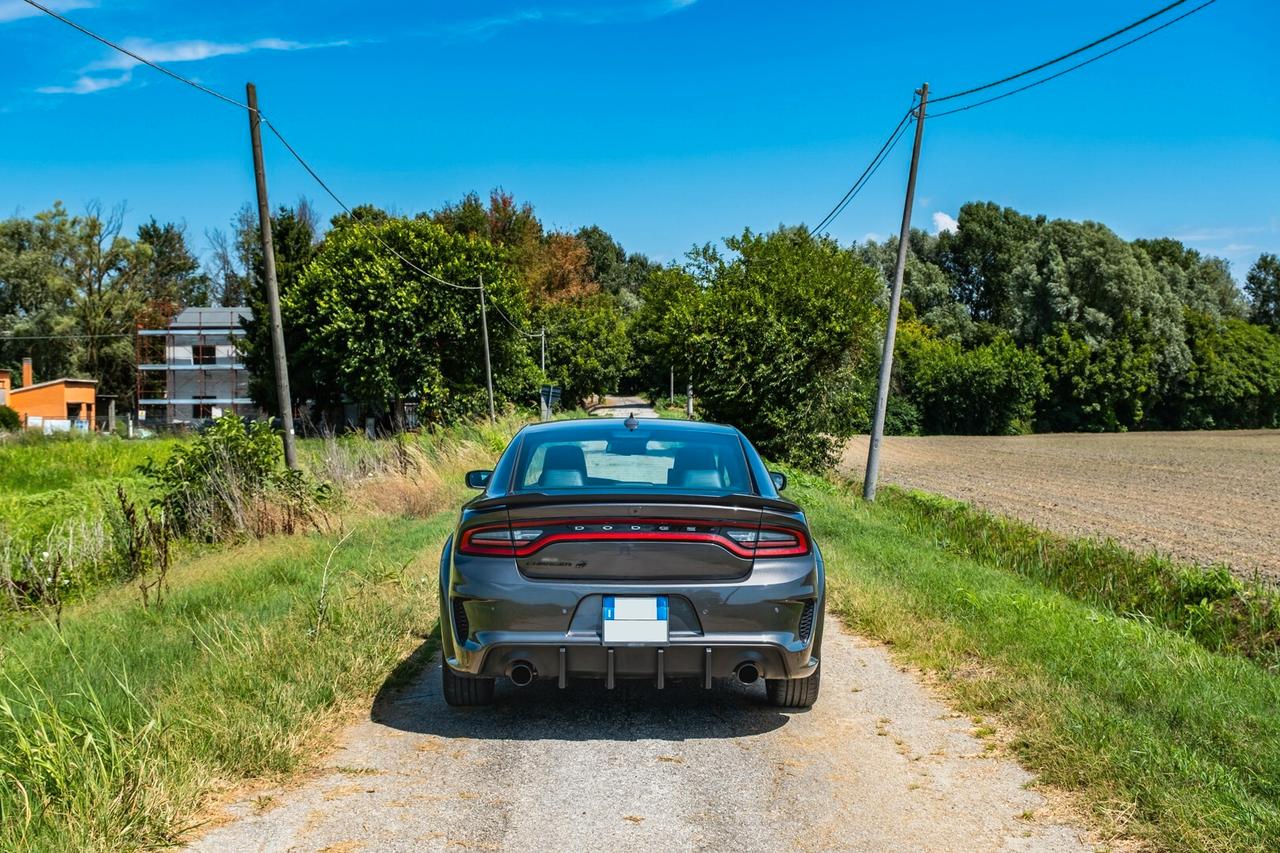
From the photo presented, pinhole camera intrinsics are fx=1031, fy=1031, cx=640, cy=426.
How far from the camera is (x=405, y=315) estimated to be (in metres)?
40.8

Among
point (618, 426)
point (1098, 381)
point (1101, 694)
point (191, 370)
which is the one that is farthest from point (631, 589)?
point (191, 370)

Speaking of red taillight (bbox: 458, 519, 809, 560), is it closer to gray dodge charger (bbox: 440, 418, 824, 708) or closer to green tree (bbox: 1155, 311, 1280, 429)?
gray dodge charger (bbox: 440, 418, 824, 708)

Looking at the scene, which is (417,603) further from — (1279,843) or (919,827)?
(1279,843)

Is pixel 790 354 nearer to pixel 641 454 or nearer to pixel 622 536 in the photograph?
pixel 641 454

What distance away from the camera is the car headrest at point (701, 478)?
18.6 feet

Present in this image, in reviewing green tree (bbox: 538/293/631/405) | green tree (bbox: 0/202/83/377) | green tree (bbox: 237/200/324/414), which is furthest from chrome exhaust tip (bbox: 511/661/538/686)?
green tree (bbox: 0/202/83/377)

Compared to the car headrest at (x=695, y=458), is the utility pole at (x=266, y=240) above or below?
above

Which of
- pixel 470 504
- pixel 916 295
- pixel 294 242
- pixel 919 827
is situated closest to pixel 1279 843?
pixel 919 827

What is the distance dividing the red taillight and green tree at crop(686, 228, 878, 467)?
77.8ft

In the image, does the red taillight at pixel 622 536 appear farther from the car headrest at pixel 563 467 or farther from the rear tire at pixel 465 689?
the rear tire at pixel 465 689

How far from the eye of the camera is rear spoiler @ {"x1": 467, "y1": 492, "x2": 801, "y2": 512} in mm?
4930

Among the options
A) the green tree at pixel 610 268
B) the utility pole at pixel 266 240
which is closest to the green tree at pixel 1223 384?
the green tree at pixel 610 268

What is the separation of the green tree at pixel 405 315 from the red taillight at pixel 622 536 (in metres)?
36.2

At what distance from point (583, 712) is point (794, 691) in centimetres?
112
